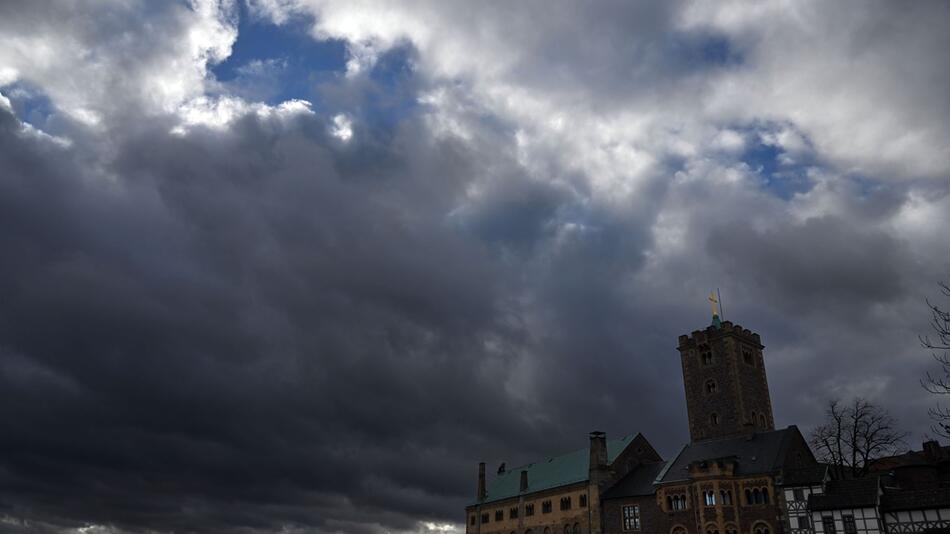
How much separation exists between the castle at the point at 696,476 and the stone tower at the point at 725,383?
141 mm

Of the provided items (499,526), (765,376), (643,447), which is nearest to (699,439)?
(643,447)

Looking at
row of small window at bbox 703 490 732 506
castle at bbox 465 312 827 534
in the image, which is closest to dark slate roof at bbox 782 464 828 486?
castle at bbox 465 312 827 534

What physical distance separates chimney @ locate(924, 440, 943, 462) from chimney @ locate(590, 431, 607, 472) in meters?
39.3

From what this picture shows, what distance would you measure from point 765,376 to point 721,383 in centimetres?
851

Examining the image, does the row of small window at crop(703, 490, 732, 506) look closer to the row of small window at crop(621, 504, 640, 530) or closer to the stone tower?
the row of small window at crop(621, 504, 640, 530)

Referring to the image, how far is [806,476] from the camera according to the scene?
217 feet

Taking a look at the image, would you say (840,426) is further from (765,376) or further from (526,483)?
(526,483)

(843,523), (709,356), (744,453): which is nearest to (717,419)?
(709,356)

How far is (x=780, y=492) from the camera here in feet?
221

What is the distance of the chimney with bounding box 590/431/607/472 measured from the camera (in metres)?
90.0

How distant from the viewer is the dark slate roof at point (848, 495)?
6091 cm

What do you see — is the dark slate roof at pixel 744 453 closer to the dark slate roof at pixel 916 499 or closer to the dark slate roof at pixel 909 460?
the dark slate roof at pixel 916 499

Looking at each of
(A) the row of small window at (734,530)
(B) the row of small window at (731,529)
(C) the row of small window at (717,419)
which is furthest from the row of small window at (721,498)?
(C) the row of small window at (717,419)

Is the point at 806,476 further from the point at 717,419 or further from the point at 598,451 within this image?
the point at 598,451
